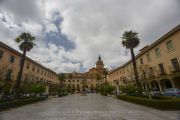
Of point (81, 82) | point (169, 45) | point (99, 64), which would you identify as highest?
point (99, 64)

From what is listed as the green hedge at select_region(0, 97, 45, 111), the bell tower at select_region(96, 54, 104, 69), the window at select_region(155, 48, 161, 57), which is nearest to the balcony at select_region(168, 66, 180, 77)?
the window at select_region(155, 48, 161, 57)

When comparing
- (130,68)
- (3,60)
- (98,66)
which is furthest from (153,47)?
(98,66)

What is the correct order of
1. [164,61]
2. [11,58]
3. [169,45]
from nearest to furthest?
1. [169,45]
2. [164,61]
3. [11,58]

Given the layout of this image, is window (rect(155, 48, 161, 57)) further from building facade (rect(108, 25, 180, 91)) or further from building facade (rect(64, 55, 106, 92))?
building facade (rect(64, 55, 106, 92))

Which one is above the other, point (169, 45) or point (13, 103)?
point (169, 45)

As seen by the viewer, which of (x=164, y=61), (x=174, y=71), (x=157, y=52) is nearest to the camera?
(x=174, y=71)

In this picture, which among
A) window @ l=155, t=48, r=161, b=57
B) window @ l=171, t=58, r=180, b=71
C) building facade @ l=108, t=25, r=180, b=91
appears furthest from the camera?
window @ l=155, t=48, r=161, b=57

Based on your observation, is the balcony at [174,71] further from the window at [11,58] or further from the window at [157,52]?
the window at [11,58]

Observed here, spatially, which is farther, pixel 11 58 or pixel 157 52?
pixel 11 58

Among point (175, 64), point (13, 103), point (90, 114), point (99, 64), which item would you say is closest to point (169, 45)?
point (175, 64)

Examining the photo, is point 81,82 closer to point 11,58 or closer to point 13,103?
point 11,58

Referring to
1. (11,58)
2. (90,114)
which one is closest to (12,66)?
(11,58)

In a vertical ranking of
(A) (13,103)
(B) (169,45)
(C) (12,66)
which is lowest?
(A) (13,103)

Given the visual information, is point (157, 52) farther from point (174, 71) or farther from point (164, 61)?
point (174, 71)
